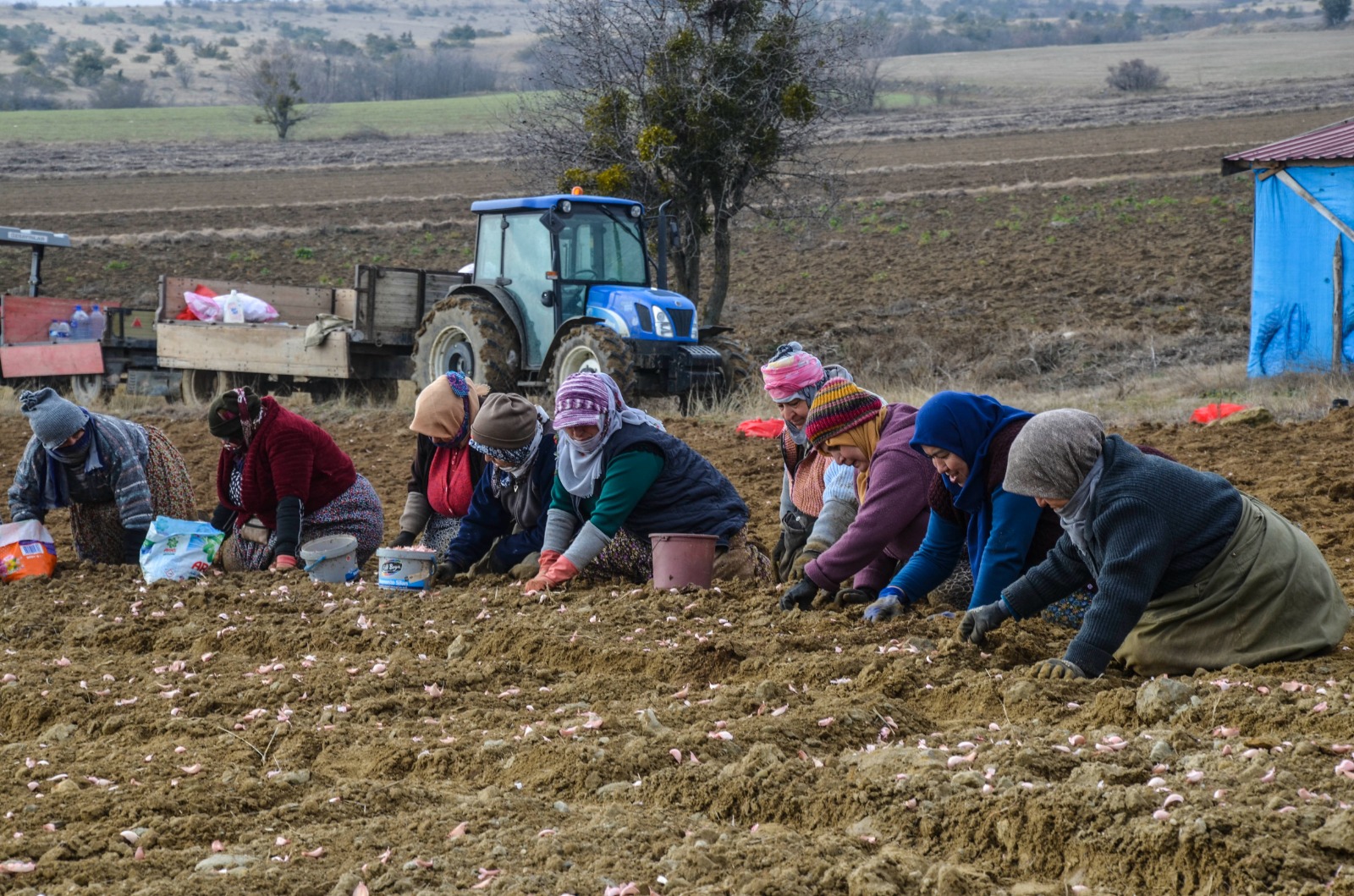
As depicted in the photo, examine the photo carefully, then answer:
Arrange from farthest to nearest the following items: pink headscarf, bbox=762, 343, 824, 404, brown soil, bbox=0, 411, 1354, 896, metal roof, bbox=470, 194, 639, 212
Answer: metal roof, bbox=470, 194, 639, 212 < pink headscarf, bbox=762, 343, 824, 404 < brown soil, bbox=0, 411, 1354, 896

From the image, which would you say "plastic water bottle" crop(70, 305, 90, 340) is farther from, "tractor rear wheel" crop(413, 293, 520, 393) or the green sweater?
the green sweater

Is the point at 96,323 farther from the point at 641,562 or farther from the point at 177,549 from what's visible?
the point at 641,562

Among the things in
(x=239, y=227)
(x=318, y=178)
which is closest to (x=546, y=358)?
(x=239, y=227)

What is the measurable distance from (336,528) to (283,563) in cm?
33

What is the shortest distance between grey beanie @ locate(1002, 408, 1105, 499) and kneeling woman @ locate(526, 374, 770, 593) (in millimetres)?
2125

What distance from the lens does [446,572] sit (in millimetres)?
6488

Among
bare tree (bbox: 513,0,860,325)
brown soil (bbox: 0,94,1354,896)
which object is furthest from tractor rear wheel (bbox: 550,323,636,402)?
bare tree (bbox: 513,0,860,325)

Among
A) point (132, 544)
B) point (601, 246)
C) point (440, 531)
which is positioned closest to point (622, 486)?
point (440, 531)

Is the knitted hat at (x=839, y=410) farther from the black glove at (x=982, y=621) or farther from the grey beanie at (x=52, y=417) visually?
the grey beanie at (x=52, y=417)

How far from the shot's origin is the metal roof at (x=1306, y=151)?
12.5 metres

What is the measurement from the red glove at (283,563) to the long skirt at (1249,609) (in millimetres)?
4050

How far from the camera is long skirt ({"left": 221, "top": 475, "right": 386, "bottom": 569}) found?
6.87m

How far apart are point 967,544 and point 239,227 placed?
86.5ft

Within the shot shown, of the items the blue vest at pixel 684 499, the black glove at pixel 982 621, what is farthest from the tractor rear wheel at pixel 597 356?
the black glove at pixel 982 621
